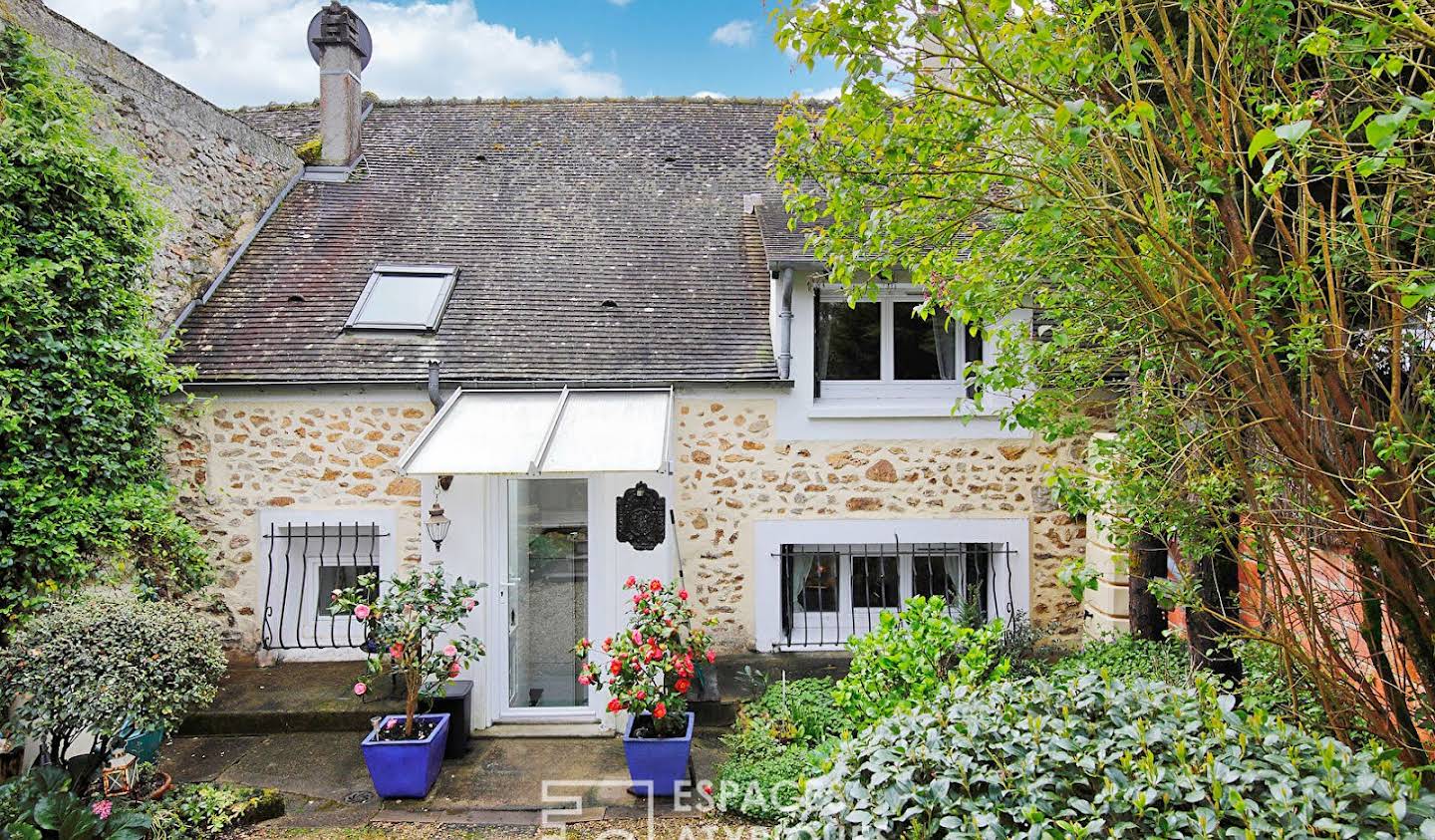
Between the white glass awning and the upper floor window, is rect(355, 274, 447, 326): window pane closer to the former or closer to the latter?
the white glass awning

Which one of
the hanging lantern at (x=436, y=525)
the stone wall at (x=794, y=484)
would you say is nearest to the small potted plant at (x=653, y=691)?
the hanging lantern at (x=436, y=525)

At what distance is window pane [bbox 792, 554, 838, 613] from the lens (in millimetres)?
9031

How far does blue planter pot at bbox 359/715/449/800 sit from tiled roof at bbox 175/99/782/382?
394 cm

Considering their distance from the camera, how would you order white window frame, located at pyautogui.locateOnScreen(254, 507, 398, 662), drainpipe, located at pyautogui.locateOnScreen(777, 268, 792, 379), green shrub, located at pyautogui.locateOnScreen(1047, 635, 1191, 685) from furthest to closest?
1. white window frame, located at pyautogui.locateOnScreen(254, 507, 398, 662)
2. drainpipe, located at pyautogui.locateOnScreen(777, 268, 792, 379)
3. green shrub, located at pyautogui.locateOnScreen(1047, 635, 1191, 685)

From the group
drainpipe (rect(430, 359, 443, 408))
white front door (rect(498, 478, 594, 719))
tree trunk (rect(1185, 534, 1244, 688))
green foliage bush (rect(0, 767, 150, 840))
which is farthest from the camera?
drainpipe (rect(430, 359, 443, 408))

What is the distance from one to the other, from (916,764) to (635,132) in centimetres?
1196

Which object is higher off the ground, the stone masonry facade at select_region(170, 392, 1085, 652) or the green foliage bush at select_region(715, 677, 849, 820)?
the stone masonry facade at select_region(170, 392, 1085, 652)

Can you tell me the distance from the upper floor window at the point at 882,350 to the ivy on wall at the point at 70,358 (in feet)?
23.9

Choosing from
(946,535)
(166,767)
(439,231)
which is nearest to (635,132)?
(439,231)

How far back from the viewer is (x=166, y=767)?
671 centimetres

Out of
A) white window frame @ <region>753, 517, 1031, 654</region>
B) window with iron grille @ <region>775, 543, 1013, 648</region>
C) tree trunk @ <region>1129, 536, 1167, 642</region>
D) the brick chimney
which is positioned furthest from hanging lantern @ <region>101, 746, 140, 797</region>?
the brick chimney

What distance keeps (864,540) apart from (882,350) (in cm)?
232

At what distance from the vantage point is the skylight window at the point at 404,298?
906cm

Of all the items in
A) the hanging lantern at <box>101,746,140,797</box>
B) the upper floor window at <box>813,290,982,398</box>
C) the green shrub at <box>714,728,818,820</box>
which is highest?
the upper floor window at <box>813,290,982,398</box>
